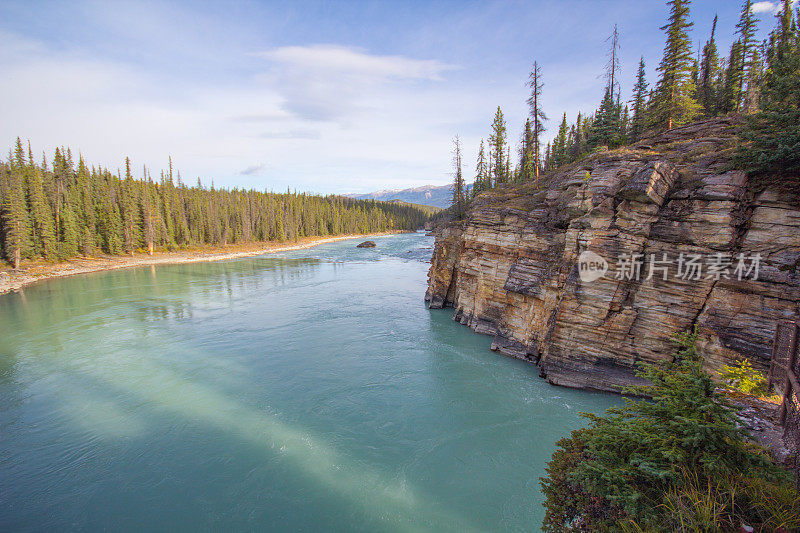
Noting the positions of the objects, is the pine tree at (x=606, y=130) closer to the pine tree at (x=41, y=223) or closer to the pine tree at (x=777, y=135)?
the pine tree at (x=777, y=135)

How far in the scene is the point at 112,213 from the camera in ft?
196

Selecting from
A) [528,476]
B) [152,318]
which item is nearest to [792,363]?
[528,476]

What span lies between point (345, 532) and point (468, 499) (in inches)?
149

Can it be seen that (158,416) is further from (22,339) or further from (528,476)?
(22,339)

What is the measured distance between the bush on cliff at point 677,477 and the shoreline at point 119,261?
55.9 metres

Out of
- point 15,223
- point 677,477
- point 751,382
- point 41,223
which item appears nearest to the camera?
point 677,477

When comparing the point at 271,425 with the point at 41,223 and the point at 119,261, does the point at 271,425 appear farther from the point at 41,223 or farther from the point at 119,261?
the point at 119,261

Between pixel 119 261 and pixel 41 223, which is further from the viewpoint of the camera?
pixel 119 261

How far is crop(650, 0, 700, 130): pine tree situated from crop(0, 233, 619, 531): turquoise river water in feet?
77.1

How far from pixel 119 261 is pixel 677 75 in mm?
77420

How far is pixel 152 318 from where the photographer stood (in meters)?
27.3

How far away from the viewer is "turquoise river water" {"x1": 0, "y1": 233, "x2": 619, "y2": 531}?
986 centimetres

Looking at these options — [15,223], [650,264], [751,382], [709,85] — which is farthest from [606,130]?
[15,223]

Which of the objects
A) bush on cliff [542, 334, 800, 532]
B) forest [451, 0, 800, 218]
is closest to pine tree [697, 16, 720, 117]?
forest [451, 0, 800, 218]
